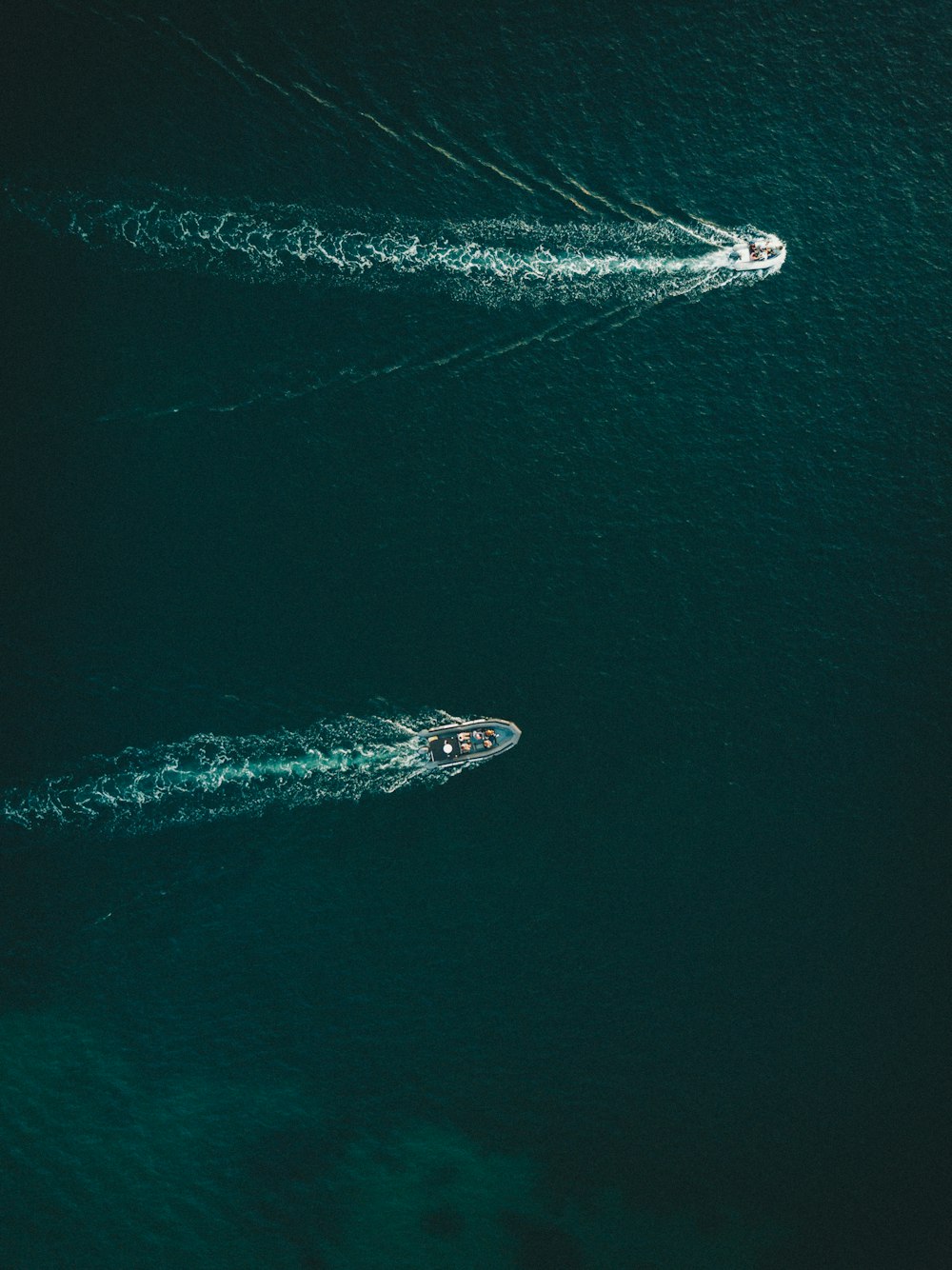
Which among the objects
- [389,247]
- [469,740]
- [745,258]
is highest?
[745,258]

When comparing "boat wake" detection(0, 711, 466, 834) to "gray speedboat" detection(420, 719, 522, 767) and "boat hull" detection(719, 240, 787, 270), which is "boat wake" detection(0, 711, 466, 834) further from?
"boat hull" detection(719, 240, 787, 270)

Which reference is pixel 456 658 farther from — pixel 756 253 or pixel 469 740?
pixel 756 253

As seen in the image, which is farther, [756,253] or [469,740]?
[756,253]

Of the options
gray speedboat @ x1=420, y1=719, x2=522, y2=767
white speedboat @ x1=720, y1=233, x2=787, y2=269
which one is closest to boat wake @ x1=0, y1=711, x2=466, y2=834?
gray speedboat @ x1=420, y1=719, x2=522, y2=767

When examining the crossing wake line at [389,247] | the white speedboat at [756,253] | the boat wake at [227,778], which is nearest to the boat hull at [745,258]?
the white speedboat at [756,253]

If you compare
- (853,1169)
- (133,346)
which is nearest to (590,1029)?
(853,1169)

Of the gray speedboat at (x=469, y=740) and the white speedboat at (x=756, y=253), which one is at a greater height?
the white speedboat at (x=756, y=253)

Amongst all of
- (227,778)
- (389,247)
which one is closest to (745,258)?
(389,247)

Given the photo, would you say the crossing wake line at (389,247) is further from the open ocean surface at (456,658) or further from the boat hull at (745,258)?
the boat hull at (745,258)
